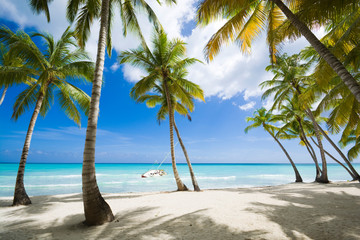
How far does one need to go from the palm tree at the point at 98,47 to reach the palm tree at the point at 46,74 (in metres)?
1.23

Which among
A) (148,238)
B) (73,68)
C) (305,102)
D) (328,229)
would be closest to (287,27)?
(305,102)

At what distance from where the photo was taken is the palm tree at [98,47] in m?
3.99

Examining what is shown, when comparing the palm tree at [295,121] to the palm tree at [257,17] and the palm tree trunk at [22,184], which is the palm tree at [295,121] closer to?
the palm tree at [257,17]

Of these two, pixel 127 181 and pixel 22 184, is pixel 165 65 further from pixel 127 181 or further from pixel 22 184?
pixel 127 181

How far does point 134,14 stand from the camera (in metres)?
7.45

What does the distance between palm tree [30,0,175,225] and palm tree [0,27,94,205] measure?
1.23 metres

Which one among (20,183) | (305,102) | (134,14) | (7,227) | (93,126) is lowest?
(7,227)

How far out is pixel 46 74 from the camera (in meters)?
6.32

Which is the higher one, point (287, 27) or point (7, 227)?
point (287, 27)

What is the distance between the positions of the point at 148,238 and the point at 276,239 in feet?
7.94

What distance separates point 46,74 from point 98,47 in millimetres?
3028

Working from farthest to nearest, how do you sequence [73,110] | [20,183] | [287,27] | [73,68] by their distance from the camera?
1. [73,110]
2. [73,68]
3. [20,183]
4. [287,27]

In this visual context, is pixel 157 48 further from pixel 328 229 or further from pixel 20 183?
pixel 328 229

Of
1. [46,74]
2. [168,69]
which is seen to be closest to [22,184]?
[46,74]
